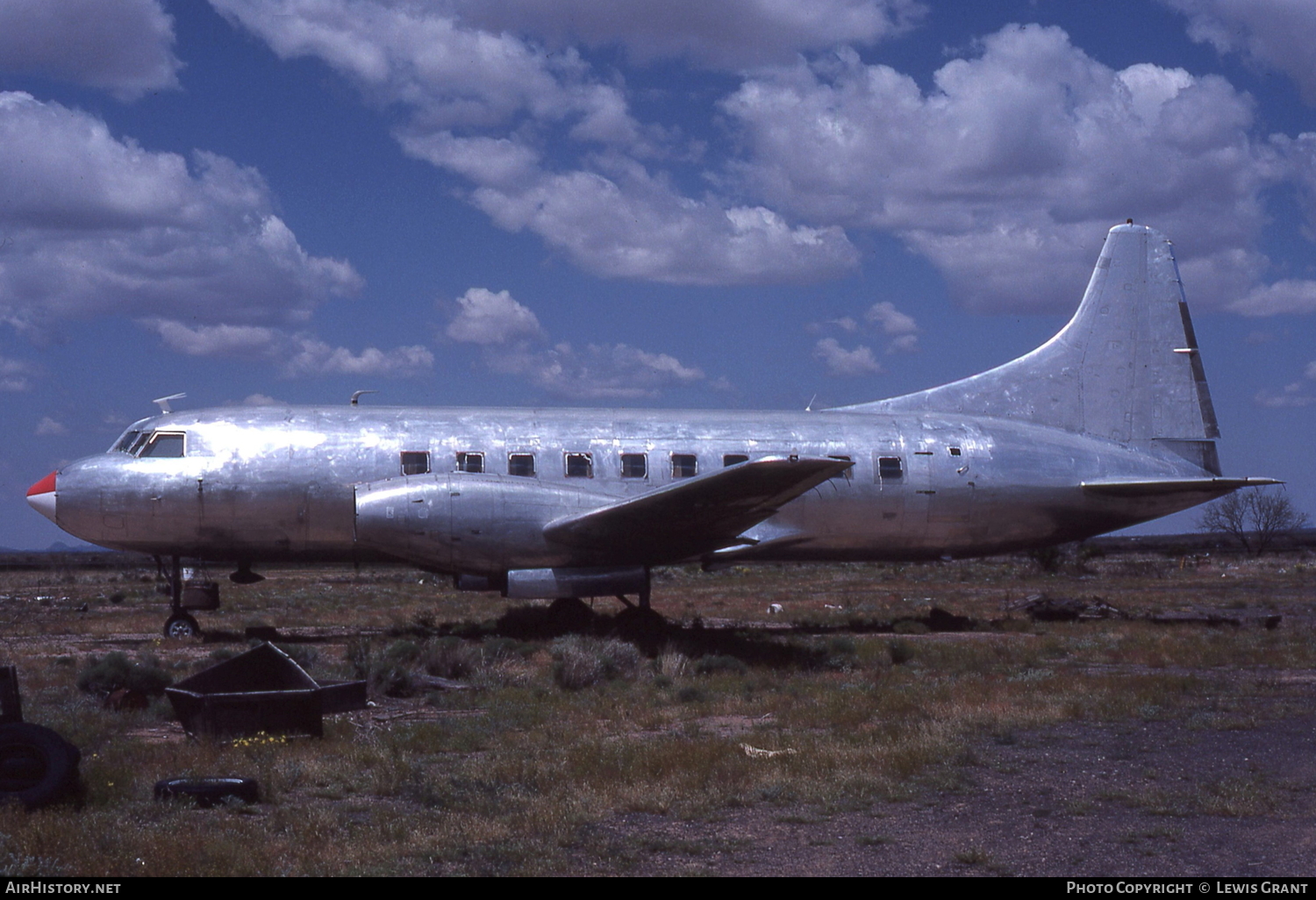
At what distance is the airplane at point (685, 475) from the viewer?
17172mm

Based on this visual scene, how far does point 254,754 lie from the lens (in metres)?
9.60

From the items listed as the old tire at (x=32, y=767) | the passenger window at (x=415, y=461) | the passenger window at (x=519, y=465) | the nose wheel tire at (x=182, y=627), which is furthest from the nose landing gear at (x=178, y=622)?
the old tire at (x=32, y=767)

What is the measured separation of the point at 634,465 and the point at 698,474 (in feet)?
3.72

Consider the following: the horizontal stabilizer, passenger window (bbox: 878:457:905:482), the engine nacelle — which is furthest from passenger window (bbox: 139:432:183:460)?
the horizontal stabilizer

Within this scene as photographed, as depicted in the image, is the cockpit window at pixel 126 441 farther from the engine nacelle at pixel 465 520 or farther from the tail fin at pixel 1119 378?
the tail fin at pixel 1119 378

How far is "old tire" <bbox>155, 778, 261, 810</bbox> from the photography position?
8023 mm

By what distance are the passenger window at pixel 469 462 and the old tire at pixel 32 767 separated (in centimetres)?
1101

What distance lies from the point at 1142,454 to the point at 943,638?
578 cm

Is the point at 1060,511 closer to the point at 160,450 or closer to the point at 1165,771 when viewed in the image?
the point at 1165,771

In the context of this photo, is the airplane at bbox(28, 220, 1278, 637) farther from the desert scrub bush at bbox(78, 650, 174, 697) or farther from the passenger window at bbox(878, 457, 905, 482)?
the desert scrub bush at bbox(78, 650, 174, 697)

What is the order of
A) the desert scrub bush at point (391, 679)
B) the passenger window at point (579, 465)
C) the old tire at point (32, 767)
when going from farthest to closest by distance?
the passenger window at point (579, 465), the desert scrub bush at point (391, 679), the old tire at point (32, 767)

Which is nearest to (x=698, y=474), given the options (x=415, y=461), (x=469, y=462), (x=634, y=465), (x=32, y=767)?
(x=634, y=465)

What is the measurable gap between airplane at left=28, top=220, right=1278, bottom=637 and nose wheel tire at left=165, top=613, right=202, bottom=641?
4 cm

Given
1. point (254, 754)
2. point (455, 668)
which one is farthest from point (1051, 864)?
point (455, 668)
